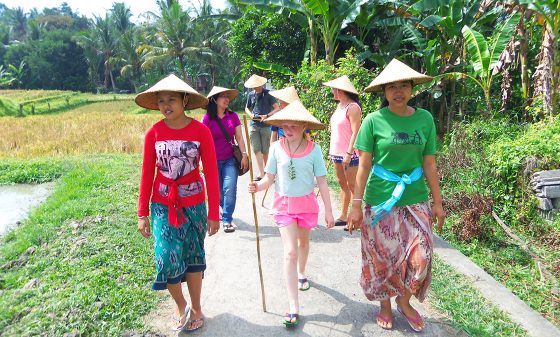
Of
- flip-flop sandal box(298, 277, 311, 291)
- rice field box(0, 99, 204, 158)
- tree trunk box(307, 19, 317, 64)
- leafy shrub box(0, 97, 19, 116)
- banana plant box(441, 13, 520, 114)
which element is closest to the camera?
flip-flop sandal box(298, 277, 311, 291)

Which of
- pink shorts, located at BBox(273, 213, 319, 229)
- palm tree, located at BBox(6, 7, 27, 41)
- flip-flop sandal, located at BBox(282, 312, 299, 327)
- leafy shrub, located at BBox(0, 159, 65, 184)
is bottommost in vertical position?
leafy shrub, located at BBox(0, 159, 65, 184)

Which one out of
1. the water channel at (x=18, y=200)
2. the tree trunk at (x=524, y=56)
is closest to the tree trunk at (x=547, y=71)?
the tree trunk at (x=524, y=56)

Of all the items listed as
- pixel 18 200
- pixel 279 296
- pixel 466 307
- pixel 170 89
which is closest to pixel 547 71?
pixel 466 307

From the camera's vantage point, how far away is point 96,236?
482cm

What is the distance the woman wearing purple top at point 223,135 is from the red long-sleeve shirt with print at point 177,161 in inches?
65.4

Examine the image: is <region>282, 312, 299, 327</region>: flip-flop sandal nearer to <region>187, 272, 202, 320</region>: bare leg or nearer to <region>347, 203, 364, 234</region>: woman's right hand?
<region>187, 272, 202, 320</region>: bare leg

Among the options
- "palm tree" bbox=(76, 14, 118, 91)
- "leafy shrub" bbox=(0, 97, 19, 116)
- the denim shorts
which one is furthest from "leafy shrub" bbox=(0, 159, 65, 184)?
"palm tree" bbox=(76, 14, 118, 91)

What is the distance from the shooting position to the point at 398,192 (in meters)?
2.71

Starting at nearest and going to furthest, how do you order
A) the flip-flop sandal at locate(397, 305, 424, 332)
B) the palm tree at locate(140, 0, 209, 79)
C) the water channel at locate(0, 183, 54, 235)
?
the flip-flop sandal at locate(397, 305, 424, 332) → the water channel at locate(0, 183, 54, 235) → the palm tree at locate(140, 0, 209, 79)

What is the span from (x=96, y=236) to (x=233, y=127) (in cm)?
196

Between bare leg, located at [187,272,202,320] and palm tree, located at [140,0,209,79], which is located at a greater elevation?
palm tree, located at [140,0,209,79]

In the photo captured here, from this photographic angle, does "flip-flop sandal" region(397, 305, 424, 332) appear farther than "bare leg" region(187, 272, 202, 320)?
No

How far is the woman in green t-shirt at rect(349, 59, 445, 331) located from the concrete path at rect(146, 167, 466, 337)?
0.33 m

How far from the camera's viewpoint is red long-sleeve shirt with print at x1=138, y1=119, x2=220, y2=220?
9.14ft
